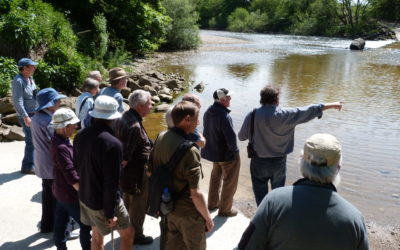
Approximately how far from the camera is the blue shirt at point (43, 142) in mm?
4980

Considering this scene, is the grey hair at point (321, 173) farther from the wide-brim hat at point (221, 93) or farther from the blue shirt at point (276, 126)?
the wide-brim hat at point (221, 93)

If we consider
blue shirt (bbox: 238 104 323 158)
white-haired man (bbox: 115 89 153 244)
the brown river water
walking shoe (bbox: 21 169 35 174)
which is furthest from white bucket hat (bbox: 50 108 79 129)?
the brown river water

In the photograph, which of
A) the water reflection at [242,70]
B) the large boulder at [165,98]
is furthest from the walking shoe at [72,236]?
the water reflection at [242,70]

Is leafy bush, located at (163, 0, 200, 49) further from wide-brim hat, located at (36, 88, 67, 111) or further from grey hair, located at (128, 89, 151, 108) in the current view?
grey hair, located at (128, 89, 151, 108)

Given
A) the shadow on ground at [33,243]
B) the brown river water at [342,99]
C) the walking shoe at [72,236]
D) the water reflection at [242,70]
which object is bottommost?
the water reflection at [242,70]

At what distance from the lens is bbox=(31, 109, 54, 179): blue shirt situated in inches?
196

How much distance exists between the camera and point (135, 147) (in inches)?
180

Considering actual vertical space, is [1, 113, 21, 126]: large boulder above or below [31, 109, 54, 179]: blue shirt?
below

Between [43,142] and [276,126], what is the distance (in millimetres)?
2894

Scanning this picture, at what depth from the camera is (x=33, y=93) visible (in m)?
7.35

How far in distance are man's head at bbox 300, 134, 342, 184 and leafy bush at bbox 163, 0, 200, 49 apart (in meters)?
34.0

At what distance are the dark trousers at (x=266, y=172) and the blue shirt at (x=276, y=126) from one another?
11 cm

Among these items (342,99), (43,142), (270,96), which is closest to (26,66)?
(43,142)

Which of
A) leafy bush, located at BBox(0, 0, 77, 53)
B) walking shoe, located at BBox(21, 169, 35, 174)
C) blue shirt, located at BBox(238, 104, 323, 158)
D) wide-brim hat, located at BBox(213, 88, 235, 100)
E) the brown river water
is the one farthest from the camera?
leafy bush, located at BBox(0, 0, 77, 53)
